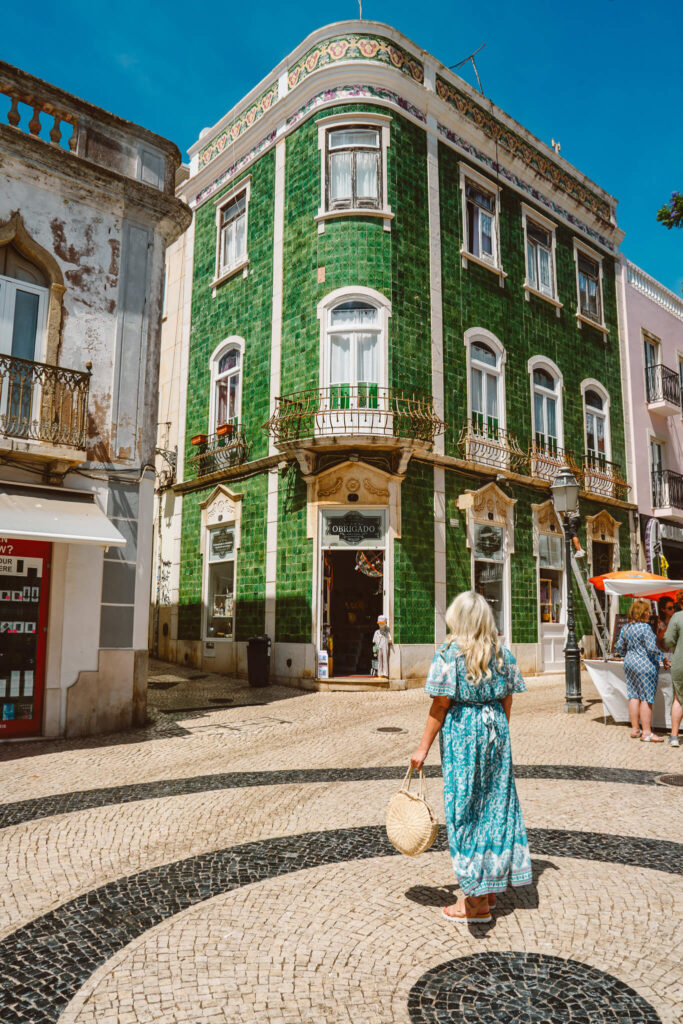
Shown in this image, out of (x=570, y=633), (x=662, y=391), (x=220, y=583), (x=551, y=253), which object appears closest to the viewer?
(x=570, y=633)

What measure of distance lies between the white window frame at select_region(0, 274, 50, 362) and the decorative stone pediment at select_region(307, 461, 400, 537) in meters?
6.85

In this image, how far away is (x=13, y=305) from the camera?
10.4 metres

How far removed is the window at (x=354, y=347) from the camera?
53.0 ft

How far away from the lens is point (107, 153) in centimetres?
1130

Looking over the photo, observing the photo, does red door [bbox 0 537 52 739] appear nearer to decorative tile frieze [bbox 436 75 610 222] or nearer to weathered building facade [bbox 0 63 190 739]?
weathered building facade [bbox 0 63 190 739]

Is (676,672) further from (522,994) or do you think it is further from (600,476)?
(600,476)

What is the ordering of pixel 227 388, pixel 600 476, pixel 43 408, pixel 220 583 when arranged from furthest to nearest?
pixel 600 476 → pixel 227 388 → pixel 220 583 → pixel 43 408

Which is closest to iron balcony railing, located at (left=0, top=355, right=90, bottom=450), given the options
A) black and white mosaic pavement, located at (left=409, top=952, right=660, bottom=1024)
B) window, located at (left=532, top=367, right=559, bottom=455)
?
black and white mosaic pavement, located at (left=409, top=952, right=660, bottom=1024)

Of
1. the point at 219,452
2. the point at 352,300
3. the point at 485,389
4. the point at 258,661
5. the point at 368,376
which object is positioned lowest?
the point at 258,661

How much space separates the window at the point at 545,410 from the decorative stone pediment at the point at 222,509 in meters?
8.21

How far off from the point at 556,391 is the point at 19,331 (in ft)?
48.9

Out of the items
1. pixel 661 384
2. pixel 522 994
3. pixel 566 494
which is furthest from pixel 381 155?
pixel 522 994

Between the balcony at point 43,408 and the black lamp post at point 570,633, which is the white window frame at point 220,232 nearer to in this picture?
the balcony at point 43,408

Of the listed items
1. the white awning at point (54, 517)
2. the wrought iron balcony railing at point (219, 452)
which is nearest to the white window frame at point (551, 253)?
the wrought iron balcony railing at point (219, 452)
